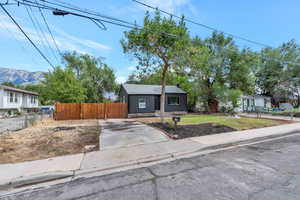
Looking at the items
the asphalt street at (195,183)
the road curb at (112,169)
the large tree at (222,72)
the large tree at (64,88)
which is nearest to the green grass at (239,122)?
the road curb at (112,169)

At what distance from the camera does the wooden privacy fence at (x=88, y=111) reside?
43.0 feet

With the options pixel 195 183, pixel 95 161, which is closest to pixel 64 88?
pixel 95 161

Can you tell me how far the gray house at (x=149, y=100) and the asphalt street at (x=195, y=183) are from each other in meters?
11.8

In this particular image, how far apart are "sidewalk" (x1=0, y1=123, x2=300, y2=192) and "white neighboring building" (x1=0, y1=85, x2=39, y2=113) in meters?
23.0

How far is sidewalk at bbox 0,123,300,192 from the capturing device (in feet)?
10.2

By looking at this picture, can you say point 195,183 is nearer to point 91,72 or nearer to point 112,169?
point 112,169

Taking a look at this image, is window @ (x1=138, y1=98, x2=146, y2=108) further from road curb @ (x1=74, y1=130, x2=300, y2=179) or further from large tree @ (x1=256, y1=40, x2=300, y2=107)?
large tree @ (x1=256, y1=40, x2=300, y2=107)

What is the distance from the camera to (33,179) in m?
3.04

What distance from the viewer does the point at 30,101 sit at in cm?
2658

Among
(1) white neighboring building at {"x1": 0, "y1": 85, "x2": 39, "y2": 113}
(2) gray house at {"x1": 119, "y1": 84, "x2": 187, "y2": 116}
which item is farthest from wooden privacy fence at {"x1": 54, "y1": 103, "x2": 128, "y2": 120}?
(1) white neighboring building at {"x1": 0, "y1": 85, "x2": 39, "y2": 113}

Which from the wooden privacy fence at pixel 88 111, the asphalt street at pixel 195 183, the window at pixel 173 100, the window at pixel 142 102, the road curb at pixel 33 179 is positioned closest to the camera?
the asphalt street at pixel 195 183

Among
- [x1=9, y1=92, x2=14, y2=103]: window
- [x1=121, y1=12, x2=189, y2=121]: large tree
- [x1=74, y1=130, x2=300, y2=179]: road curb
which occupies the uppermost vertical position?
[x1=121, y1=12, x2=189, y2=121]: large tree

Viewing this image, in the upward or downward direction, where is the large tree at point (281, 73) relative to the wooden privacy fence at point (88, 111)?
upward

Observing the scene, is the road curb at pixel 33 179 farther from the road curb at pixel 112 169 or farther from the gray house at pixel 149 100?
the gray house at pixel 149 100
